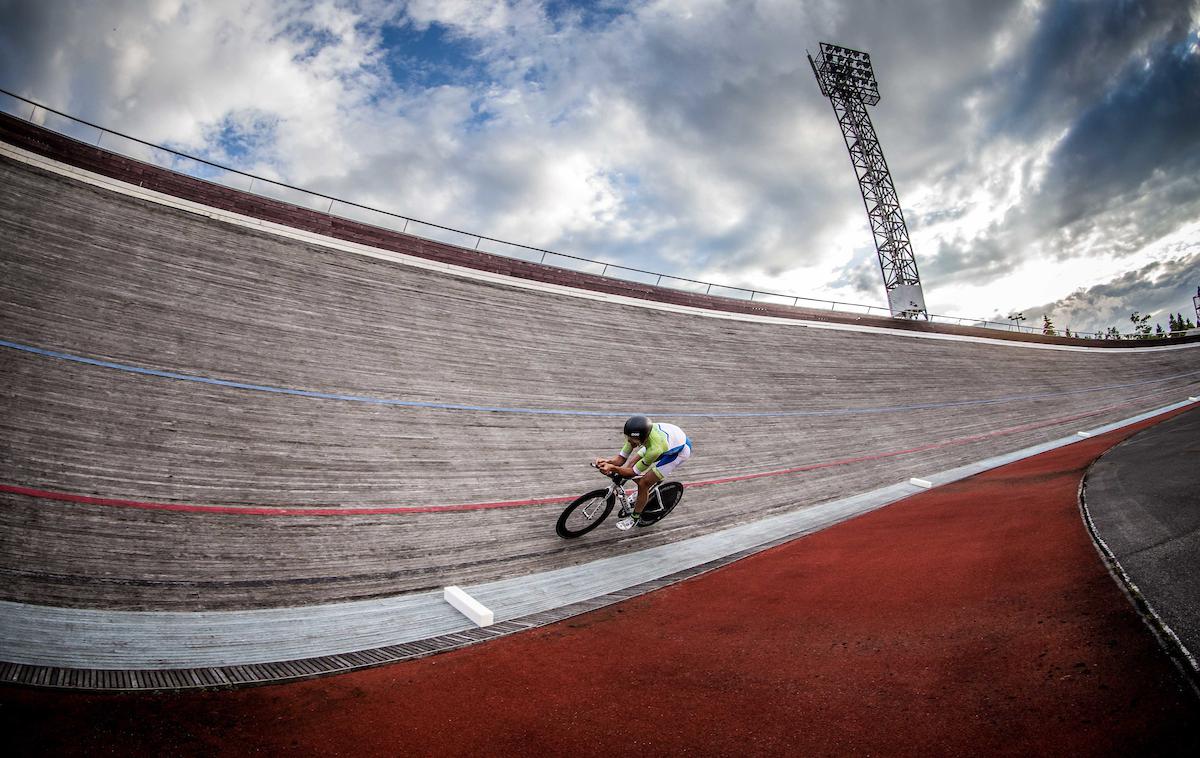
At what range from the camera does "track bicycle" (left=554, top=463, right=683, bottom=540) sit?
192 inches

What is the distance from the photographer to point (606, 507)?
5105mm

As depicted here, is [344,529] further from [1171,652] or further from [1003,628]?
[1171,652]

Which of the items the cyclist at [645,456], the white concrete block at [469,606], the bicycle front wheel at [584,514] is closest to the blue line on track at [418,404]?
the bicycle front wheel at [584,514]

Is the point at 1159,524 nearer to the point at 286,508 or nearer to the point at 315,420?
the point at 286,508

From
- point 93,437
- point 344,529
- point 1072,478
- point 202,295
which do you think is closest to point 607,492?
point 344,529

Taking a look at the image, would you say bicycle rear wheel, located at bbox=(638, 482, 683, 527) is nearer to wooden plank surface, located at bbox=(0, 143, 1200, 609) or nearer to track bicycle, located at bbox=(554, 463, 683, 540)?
track bicycle, located at bbox=(554, 463, 683, 540)

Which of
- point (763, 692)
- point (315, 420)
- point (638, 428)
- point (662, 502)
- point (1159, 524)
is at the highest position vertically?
point (315, 420)

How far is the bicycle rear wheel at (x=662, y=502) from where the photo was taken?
5.23 m

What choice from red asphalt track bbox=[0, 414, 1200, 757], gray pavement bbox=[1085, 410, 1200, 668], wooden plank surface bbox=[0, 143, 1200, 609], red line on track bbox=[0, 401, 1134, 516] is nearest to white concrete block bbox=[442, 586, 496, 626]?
red asphalt track bbox=[0, 414, 1200, 757]

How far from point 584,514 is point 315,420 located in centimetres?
316

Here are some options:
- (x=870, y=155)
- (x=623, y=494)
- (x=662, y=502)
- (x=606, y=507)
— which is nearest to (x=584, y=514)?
(x=606, y=507)

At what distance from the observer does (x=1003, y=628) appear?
8.84 feet

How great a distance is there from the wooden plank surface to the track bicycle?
0.62 feet

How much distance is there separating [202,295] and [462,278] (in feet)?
16.7
